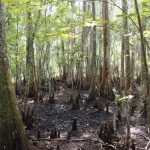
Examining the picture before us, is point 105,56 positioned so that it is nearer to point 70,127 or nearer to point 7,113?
point 70,127

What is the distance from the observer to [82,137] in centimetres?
544

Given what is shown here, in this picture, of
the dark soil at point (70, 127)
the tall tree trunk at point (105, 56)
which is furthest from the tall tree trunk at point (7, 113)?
the tall tree trunk at point (105, 56)

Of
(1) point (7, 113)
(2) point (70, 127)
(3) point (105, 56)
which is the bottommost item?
(2) point (70, 127)

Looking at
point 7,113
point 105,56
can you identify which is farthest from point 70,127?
point 105,56

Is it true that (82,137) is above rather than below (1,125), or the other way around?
below

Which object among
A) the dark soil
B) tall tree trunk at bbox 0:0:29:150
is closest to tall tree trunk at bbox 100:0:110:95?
the dark soil

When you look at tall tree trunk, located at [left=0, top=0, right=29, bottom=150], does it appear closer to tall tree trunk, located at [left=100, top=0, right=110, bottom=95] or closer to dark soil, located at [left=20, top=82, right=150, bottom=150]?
dark soil, located at [left=20, top=82, right=150, bottom=150]

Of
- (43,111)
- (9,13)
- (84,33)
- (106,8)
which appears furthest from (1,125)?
(84,33)

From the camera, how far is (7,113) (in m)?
3.89

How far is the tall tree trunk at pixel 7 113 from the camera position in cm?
387

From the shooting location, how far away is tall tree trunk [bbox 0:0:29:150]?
387 cm

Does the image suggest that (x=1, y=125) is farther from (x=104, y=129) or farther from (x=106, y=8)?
(x=106, y=8)

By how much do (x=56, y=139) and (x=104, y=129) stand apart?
871mm

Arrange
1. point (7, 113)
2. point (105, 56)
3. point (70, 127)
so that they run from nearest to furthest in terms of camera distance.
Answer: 1. point (7, 113)
2. point (70, 127)
3. point (105, 56)
